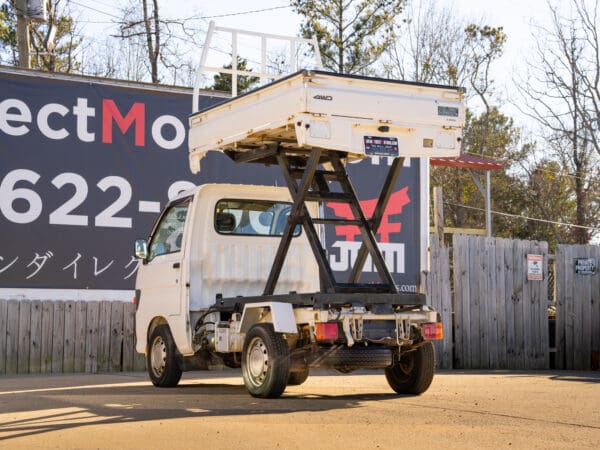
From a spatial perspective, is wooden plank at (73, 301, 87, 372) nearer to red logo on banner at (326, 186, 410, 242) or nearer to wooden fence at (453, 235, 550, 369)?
red logo on banner at (326, 186, 410, 242)

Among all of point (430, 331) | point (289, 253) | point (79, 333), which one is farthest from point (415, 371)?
point (79, 333)

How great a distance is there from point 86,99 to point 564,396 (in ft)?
30.0

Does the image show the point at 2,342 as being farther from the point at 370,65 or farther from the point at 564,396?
the point at 370,65

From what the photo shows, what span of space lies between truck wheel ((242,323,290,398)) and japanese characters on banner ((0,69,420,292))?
6.68 m

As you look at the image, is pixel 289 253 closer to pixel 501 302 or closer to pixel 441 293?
pixel 441 293

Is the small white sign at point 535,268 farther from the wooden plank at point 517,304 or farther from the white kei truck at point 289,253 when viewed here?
the white kei truck at point 289,253

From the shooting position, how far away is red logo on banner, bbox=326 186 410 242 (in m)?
18.7

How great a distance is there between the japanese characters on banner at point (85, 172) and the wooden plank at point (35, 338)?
0.36 m

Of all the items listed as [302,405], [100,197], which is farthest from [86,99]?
[302,405]

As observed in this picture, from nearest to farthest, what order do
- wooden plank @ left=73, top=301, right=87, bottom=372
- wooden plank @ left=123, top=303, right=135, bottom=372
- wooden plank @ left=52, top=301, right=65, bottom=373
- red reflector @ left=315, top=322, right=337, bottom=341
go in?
red reflector @ left=315, top=322, right=337, bottom=341 → wooden plank @ left=52, top=301, right=65, bottom=373 → wooden plank @ left=73, top=301, right=87, bottom=372 → wooden plank @ left=123, top=303, right=135, bottom=372

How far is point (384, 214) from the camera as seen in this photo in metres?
19.0

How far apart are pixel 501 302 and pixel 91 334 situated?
22.3ft

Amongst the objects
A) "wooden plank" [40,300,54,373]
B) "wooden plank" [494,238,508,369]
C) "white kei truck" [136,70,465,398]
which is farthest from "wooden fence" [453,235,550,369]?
"wooden plank" [40,300,54,373]

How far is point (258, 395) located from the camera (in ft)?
34.6
